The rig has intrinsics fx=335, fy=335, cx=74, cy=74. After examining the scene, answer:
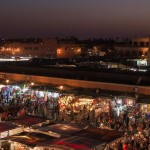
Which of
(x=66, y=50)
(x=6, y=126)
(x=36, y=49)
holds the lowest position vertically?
(x=6, y=126)

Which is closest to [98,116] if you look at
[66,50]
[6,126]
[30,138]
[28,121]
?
[28,121]

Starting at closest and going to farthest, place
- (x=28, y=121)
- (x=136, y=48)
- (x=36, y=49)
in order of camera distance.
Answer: (x=28, y=121), (x=136, y=48), (x=36, y=49)

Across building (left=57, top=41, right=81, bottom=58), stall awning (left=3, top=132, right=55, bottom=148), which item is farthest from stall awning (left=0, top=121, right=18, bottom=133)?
building (left=57, top=41, right=81, bottom=58)

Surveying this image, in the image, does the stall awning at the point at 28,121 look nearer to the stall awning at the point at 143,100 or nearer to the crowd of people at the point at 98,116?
the crowd of people at the point at 98,116

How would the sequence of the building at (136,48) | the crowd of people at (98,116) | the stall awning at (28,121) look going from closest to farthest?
1. the stall awning at (28,121)
2. the crowd of people at (98,116)
3. the building at (136,48)

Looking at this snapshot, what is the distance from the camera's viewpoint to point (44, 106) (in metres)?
18.5

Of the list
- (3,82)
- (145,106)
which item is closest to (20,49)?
(3,82)

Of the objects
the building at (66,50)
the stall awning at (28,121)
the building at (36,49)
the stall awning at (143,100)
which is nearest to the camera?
the stall awning at (28,121)

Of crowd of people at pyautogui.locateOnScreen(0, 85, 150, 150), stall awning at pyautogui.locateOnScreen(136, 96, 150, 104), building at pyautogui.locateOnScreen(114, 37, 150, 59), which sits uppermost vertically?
building at pyautogui.locateOnScreen(114, 37, 150, 59)

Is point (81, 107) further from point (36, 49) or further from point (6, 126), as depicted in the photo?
point (36, 49)

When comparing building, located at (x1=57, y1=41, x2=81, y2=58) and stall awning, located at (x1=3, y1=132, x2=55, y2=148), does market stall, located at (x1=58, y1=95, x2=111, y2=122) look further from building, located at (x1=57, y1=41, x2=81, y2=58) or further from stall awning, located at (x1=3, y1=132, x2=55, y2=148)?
building, located at (x1=57, y1=41, x2=81, y2=58)

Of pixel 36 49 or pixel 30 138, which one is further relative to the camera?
pixel 36 49

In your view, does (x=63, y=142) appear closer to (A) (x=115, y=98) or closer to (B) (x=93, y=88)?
(A) (x=115, y=98)

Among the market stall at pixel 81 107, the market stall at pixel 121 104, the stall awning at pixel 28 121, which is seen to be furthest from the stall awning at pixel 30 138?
the market stall at pixel 121 104
